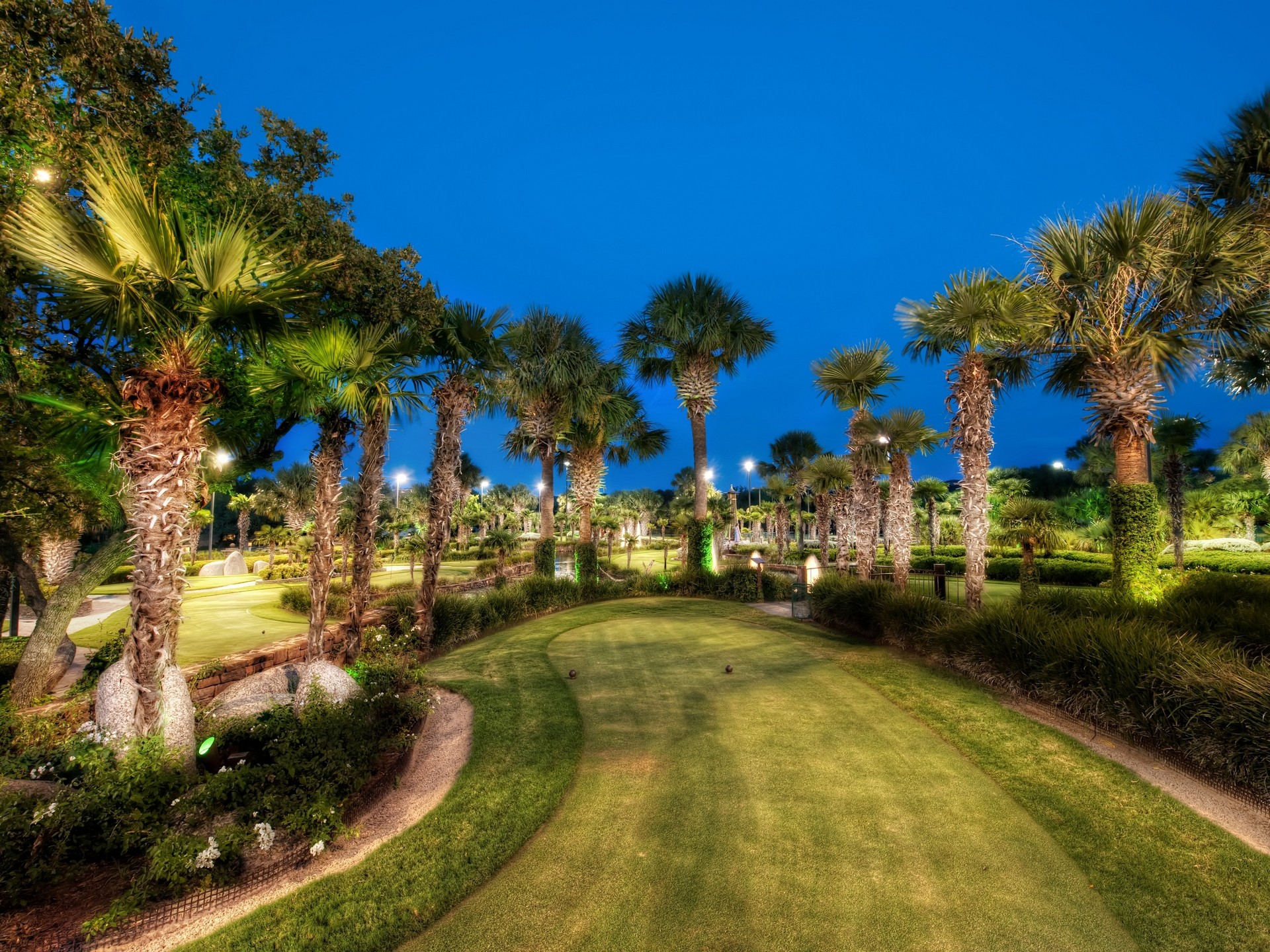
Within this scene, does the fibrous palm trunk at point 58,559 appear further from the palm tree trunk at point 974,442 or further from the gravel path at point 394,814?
the palm tree trunk at point 974,442

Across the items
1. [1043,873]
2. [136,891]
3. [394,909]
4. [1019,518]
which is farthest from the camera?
[1019,518]

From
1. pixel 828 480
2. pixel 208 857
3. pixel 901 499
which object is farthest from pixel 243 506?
pixel 208 857

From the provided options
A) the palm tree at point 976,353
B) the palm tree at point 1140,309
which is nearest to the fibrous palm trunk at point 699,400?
the palm tree at point 976,353

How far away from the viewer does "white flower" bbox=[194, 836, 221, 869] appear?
364cm

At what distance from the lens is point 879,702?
7879 mm

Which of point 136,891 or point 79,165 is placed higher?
point 79,165

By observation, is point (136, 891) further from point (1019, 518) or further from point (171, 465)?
point (1019, 518)

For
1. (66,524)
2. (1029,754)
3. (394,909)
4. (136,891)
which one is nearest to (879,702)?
(1029,754)

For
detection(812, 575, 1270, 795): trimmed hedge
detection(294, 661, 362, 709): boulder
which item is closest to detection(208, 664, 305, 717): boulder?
detection(294, 661, 362, 709): boulder

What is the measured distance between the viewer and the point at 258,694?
7.52m

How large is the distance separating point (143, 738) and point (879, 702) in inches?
351

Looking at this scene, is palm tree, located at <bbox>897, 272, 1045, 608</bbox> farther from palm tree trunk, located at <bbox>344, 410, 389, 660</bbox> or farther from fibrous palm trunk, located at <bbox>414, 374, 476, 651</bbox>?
palm tree trunk, located at <bbox>344, 410, 389, 660</bbox>

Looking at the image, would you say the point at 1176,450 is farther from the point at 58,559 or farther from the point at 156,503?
A: the point at 58,559

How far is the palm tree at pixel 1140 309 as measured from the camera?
9.54m
